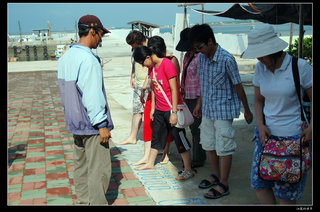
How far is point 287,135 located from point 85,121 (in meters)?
1.67

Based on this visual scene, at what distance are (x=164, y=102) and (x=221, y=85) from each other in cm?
91

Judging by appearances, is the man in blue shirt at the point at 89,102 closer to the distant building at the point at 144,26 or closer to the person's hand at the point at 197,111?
the person's hand at the point at 197,111

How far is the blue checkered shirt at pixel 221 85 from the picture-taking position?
3682 millimetres

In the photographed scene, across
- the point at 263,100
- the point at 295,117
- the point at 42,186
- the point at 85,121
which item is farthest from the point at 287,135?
the point at 42,186

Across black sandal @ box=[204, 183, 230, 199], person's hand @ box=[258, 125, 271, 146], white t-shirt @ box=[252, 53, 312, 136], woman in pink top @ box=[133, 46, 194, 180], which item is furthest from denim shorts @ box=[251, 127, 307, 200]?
woman in pink top @ box=[133, 46, 194, 180]

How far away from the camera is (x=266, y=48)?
2.84 metres

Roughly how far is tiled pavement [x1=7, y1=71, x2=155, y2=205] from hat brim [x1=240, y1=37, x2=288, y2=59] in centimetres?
184

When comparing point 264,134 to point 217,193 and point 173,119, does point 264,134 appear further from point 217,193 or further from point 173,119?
point 173,119

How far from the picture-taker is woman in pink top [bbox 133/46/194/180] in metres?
4.24

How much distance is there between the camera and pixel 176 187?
13.7ft

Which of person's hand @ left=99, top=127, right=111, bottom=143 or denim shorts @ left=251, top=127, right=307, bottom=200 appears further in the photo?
person's hand @ left=99, top=127, right=111, bottom=143

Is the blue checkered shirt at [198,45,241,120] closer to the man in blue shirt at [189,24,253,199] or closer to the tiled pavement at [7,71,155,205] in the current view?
the man in blue shirt at [189,24,253,199]

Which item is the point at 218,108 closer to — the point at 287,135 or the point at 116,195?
the point at 287,135
